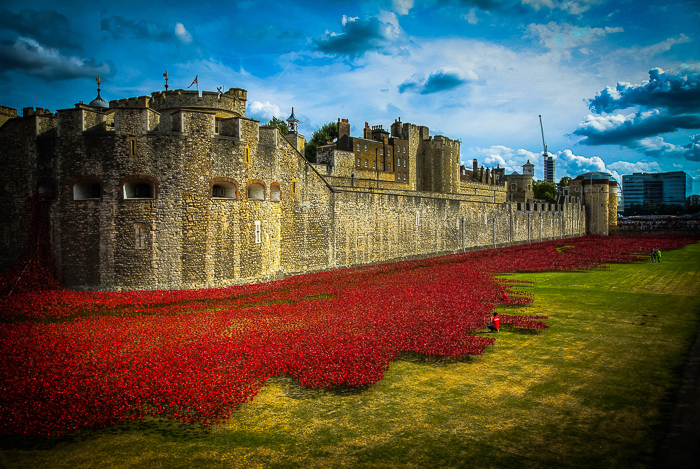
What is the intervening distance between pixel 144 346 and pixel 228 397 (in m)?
5.06

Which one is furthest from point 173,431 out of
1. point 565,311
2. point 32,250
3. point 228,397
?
point 32,250

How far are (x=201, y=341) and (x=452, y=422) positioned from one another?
323 inches

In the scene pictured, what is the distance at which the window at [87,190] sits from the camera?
23172 millimetres

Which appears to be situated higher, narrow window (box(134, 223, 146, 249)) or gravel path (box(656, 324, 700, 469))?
narrow window (box(134, 223, 146, 249))

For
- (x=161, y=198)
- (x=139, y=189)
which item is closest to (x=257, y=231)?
(x=161, y=198)

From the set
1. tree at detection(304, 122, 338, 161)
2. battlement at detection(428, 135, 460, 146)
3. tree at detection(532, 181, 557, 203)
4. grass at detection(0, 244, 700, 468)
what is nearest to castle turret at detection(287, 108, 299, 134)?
tree at detection(304, 122, 338, 161)

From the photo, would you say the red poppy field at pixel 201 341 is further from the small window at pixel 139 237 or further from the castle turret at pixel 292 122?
the castle turret at pixel 292 122

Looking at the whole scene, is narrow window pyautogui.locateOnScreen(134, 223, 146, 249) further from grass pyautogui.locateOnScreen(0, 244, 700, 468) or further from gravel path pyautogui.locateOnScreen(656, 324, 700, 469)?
gravel path pyautogui.locateOnScreen(656, 324, 700, 469)

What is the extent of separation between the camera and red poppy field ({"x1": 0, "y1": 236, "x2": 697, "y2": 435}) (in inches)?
366

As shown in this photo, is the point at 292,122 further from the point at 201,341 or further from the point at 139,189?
the point at 201,341

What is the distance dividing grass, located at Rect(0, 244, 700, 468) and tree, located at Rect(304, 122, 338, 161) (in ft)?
227

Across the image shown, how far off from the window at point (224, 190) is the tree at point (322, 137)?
5276 centimetres

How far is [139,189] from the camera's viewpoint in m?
23.9

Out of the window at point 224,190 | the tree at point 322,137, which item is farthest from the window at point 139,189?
the tree at point 322,137
